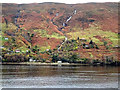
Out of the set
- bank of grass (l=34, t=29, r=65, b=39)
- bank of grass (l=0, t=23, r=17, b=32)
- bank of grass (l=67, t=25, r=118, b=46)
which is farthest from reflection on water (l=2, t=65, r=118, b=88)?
bank of grass (l=0, t=23, r=17, b=32)

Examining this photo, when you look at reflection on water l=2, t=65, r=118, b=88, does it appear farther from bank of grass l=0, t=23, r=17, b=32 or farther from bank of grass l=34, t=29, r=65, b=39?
bank of grass l=0, t=23, r=17, b=32

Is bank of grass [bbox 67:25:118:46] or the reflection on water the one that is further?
bank of grass [bbox 67:25:118:46]

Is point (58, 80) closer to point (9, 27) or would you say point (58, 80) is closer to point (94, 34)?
point (94, 34)

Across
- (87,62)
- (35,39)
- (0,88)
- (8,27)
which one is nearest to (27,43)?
(35,39)

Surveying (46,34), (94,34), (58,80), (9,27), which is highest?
(9,27)

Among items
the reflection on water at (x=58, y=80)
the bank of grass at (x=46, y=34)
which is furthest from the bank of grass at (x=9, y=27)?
the reflection on water at (x=58, y=80)

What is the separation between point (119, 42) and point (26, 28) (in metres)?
64.5

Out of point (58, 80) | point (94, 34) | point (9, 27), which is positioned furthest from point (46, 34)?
point (58, 80)

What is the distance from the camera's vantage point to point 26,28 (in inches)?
7594

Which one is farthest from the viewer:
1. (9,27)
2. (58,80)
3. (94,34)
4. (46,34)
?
(9,27)

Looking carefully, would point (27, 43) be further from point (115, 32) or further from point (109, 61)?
point (115, 32)

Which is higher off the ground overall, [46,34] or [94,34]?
[46,34]

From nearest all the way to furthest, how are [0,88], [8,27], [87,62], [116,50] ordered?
[0,88] < [87,62] < [116,50] < [8,27]

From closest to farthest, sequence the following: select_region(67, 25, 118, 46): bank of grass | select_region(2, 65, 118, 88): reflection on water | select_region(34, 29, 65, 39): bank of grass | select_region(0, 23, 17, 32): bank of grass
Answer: select_region(2, 65, 118, 88): reflection on water < select_region(67, 25, 118, 46): bank of grass < select_region(34, 29, 65, 39): bank of grass < select_region(0, 23, 17, 32): bank of grass
